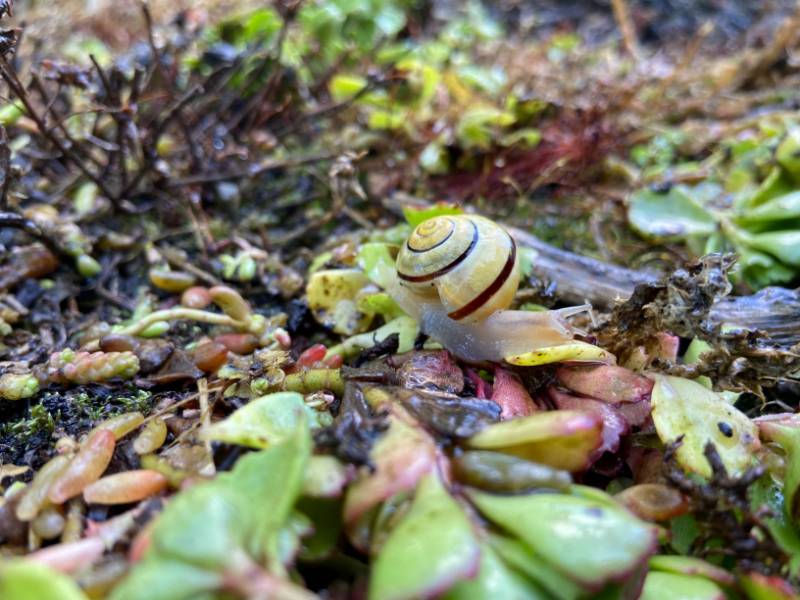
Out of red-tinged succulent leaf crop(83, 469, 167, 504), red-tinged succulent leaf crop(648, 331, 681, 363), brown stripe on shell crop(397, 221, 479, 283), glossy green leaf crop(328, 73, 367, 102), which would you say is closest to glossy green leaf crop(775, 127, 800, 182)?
red-tinged succulent leaf crop(648, 331, 681, 363)

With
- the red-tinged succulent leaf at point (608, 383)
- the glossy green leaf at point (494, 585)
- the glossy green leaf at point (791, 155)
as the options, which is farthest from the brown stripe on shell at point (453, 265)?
the glossy green leaf at point (791, 155)

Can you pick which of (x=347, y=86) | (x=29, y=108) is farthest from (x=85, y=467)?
(x=347, y=86)

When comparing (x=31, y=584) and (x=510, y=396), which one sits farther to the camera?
(x=510, y=396)

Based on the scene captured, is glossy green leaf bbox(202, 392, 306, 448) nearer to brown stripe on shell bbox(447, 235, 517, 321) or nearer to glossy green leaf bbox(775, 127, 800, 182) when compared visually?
brown stripe on shell bbox(447, 235, 517, 321)

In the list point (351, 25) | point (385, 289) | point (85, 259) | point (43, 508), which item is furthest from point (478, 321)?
point (351, 25)

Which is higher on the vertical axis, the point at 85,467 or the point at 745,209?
the point at 85,467

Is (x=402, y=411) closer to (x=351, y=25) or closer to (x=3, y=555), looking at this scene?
(x=3, y=555)

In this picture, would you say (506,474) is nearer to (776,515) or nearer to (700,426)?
(700,426)
